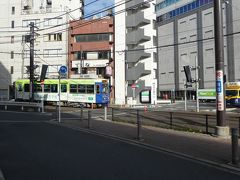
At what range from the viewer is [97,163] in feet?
29.9

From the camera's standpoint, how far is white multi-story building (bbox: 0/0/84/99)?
203 feet

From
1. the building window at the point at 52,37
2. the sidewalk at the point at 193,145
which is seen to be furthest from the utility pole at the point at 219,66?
the building window at the point at 52,37

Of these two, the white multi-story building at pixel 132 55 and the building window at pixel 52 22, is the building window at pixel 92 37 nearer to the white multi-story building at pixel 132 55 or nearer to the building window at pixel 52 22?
the white multi-story building at pixel 132 55

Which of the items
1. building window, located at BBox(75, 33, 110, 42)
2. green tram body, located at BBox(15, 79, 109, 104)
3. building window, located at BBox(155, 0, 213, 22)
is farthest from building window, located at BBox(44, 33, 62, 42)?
building window, located at BBox(155, 0, 213, 22)

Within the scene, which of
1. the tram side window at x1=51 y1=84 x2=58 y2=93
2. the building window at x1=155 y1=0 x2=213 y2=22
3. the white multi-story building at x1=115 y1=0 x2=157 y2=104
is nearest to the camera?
the tram side window at x1=51 y1=84 x2=58 y2=93

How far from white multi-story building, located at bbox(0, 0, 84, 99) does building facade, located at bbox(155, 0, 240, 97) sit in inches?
787

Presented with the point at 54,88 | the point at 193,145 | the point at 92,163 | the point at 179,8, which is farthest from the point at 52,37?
the point at 92,163

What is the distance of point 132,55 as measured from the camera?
55531 mm

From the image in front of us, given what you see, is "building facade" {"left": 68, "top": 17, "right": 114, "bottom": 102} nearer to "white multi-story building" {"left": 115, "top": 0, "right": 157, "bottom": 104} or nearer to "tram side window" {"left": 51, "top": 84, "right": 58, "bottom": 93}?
"white multi-story building" {"left": 115, "top": 0, "right": 157, "bottom": 104}

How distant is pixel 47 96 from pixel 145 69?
20234 millimetres

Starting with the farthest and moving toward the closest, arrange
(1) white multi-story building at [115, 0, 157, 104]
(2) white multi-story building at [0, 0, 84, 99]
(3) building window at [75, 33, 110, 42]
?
(2) white multi-story building at [0, 0, 84, 99] → (3) building window at [75, 33, 110, 42] → (1) white multi-story building at [115, 0, 157, 104]

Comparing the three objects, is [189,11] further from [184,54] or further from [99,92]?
[99,92]

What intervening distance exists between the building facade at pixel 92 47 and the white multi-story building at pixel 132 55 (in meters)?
1.27

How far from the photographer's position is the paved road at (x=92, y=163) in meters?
7.84
